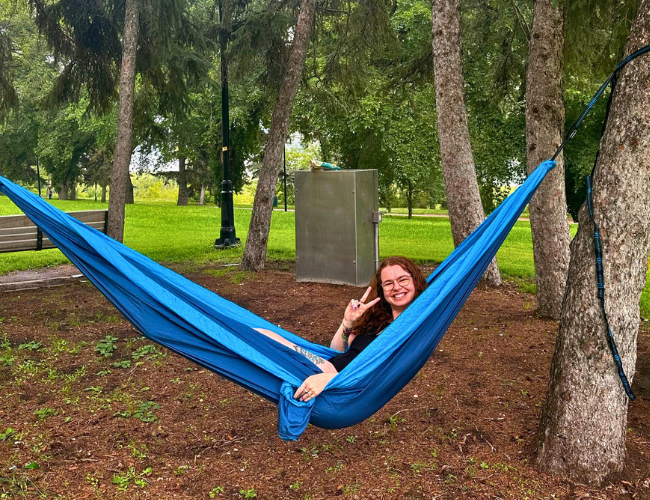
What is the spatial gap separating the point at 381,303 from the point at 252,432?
96 centimetres

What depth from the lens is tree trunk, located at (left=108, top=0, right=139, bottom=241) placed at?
24.6 ft

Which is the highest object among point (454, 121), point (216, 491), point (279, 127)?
point (279, 127)

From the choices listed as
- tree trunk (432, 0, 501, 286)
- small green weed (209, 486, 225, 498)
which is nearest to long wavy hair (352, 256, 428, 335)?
small green weed (209, 486, 225, 498)

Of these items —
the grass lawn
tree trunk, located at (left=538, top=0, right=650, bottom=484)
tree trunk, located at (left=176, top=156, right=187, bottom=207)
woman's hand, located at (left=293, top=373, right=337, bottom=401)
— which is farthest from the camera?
tree trunk, located at (left=176, top=156, right=187, bottom=207)

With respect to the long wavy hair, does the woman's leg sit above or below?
below

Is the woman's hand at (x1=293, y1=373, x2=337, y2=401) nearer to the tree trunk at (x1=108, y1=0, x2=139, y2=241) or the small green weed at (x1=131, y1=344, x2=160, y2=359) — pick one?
the small green weed at (x1=131, y1=344, x2=160, y2=359)

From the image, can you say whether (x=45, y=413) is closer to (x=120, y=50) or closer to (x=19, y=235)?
(x=19, y=235)

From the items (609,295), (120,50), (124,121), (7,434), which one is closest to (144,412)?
(7,434)

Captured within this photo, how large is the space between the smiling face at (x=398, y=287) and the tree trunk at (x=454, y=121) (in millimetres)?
3565

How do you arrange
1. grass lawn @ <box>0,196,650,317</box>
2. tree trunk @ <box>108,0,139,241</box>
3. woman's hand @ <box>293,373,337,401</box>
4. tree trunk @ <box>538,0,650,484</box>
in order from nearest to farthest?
woman's hand @ <box>293,373,337,401</box> → tree trunk @ <box>538,0,650,484</box> → tree trunk @ <box>108,0,139,241</box> → grass lawn @ <box>0,196,650,317</box>

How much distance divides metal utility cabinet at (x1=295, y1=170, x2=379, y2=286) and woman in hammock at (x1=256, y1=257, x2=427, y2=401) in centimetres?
380

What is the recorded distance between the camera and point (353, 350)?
300cm

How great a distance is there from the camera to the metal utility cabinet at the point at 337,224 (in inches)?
269

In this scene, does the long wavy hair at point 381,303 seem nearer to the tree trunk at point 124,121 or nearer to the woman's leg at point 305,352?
the woman's leg at point 305,352
